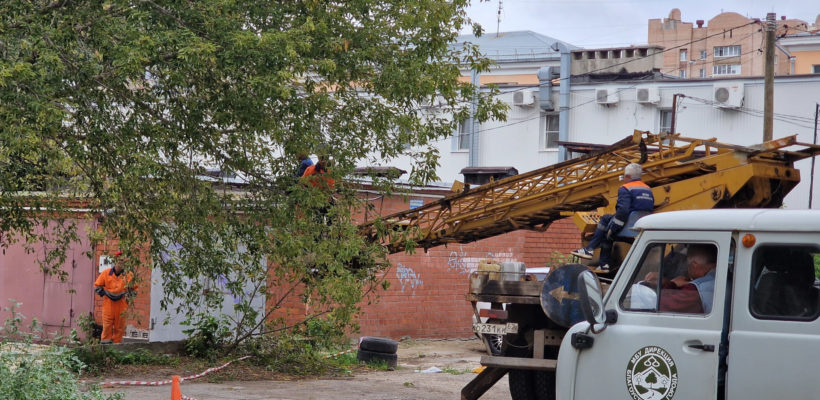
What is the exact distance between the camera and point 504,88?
41250 mm

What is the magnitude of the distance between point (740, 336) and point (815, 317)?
1.43 ft

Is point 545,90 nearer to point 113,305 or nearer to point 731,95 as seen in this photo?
point 731,95

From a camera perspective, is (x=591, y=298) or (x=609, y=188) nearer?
(x=591, y=298)

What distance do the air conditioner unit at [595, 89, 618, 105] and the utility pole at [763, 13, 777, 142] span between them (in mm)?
13400

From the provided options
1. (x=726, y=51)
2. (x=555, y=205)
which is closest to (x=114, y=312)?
(x=555, y=205)

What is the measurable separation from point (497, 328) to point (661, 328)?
123 inches

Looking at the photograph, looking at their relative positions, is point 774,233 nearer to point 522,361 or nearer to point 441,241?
point 522,361

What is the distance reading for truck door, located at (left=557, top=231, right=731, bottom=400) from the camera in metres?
5.94

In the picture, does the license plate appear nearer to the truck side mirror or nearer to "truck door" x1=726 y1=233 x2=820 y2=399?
the truck side mirror

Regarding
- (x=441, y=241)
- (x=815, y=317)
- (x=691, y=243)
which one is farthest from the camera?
(x=441, y=241)

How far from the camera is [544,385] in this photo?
917 centimetres

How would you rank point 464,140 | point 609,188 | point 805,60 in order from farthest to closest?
point 805,60 → point 464,140 → point 609,188

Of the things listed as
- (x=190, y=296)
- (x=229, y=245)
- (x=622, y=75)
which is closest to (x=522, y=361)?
(x=229, y=245)

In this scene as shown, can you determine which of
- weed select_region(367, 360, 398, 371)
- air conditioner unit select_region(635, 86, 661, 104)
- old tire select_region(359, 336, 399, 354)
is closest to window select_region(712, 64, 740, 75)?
air conditioner unit select_region(635, 86, 661, 104)
